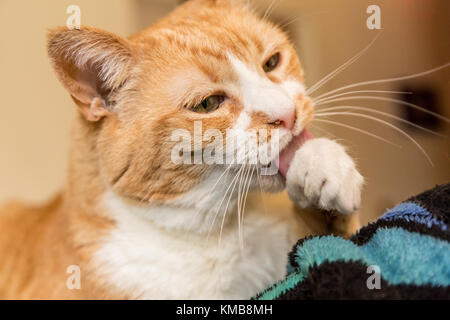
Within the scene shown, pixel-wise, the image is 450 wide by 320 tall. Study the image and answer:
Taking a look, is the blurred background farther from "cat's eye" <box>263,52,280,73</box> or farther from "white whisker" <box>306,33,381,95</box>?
"cat's eye" <box>263,52,280,73</box>

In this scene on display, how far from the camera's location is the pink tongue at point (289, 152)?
1.02 m

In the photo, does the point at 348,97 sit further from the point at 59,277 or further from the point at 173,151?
the point at 59,277

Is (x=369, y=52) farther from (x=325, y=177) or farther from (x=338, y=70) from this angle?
(x=325, y=177)

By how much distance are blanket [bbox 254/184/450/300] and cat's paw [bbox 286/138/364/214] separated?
78 mm

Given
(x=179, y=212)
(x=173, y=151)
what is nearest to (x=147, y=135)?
(x=173, y=151)

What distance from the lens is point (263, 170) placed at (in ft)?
3.31

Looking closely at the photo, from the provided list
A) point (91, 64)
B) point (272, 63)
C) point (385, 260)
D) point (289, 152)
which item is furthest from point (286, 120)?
point (91, 64)

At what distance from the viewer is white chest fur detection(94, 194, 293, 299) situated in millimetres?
1136

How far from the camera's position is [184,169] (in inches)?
40.7

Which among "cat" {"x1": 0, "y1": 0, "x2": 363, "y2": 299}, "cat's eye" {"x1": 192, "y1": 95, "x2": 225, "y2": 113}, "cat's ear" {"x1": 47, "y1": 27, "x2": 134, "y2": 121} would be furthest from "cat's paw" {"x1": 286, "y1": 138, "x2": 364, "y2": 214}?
"cat's ear" {"x1": 47, "y1": 27, "x2": 134, "y2": 121}

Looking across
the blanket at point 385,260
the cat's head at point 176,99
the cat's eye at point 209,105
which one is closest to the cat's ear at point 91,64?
the cat's head at point 176,99

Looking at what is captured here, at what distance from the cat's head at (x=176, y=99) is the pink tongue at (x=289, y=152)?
27 mm
